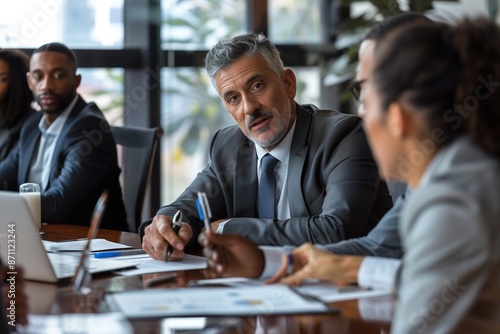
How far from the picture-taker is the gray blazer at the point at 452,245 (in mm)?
1082

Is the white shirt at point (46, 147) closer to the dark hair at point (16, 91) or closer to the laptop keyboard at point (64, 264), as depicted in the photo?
the dark hair at point (16, 91)

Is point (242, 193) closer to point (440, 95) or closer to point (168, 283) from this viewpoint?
point (168, 283)

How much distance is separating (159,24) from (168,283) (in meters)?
3.55

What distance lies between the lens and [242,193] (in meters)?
2.62

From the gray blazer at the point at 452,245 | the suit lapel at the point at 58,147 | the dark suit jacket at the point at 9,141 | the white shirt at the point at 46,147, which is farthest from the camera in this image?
the dark suit jacket at the point at 9,141

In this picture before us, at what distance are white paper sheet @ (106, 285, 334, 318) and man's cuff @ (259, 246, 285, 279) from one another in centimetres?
16

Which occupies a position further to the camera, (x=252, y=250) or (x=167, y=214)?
(x=167, y=214)

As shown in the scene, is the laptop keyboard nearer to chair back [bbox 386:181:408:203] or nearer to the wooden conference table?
the wooden conference table

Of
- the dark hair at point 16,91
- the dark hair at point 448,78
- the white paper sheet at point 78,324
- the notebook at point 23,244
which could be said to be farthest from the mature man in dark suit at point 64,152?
the dark hair at point 448,78

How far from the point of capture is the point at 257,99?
103 inches

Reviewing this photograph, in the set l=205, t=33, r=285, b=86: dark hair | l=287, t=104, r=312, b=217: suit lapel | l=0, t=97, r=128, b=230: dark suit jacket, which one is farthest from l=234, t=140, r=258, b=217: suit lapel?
l=0, t=97, r=128, b=230: dark suit jacket

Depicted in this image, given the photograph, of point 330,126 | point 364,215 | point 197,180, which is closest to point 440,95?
point 364,215

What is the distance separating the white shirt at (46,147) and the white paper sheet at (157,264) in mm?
1553

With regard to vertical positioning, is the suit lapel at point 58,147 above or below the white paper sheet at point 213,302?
below
